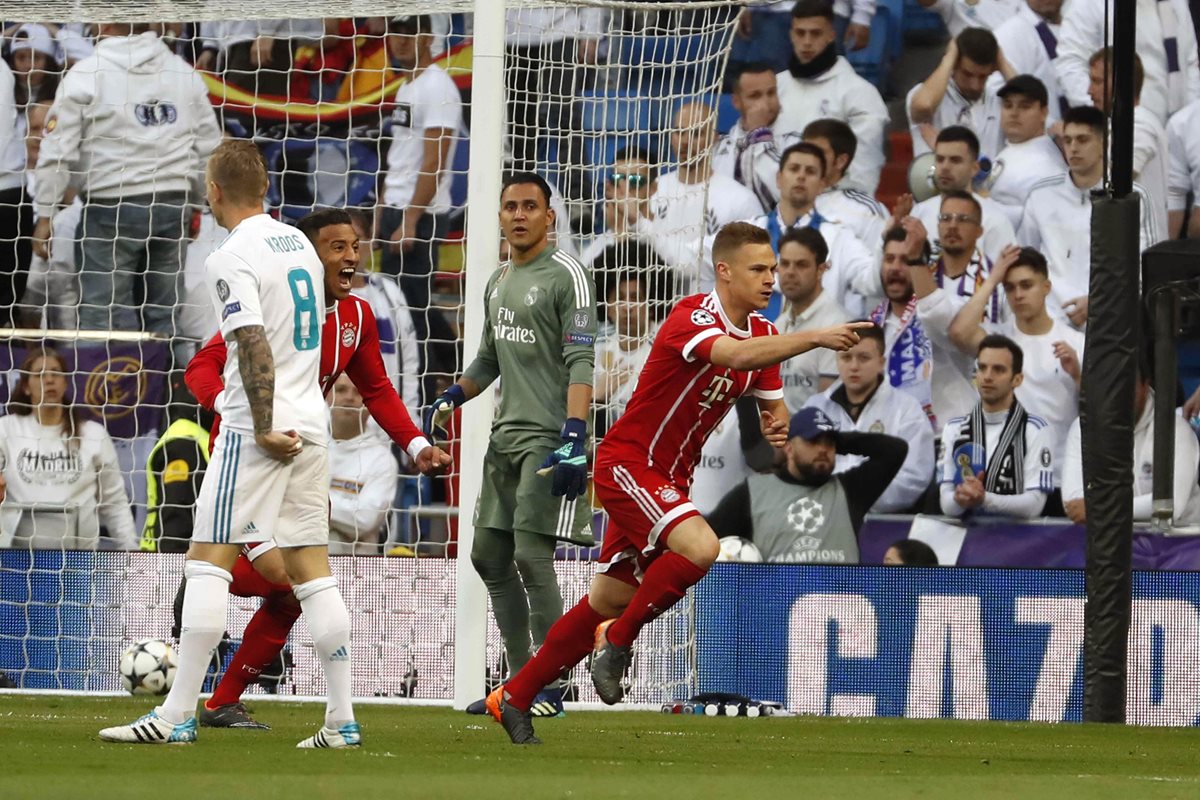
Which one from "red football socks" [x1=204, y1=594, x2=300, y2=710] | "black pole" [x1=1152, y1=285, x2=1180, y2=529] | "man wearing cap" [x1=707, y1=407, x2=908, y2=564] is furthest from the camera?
"man wearing cap" [x1=707, y1=407, x2=908, y2=564]

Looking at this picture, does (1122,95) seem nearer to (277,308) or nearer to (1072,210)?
(1072,210)

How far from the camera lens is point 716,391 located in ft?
21.0

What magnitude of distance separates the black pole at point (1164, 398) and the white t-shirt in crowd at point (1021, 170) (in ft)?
5.83

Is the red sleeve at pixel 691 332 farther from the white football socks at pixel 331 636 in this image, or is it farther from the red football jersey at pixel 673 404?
the white football socks at pixel 331 636

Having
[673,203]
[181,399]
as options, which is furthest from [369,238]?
[673,203]

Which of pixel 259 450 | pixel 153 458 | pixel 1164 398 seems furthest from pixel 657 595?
pixel 153 458

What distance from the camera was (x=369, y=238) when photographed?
1171 cm

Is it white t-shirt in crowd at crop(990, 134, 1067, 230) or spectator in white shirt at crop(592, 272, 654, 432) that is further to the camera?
white t-shirt in crowd at crop(990, 134, 1067, 230)

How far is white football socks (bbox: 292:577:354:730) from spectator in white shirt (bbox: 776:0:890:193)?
6740 mm

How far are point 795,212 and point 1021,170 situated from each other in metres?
1.46

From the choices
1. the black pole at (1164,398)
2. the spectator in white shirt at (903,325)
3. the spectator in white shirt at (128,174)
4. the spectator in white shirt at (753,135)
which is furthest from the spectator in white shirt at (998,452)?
the spectator in white shirt at (128,174)

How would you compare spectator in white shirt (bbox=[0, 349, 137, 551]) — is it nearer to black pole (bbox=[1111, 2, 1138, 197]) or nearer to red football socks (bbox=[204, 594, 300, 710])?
red football socks (bbox=[204, 594, 300, 710])

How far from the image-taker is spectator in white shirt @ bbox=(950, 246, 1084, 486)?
11.0 m

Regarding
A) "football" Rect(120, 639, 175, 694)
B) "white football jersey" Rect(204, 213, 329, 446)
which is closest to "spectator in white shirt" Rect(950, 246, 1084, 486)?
"football" Rect(120, 639, 175, 694)
